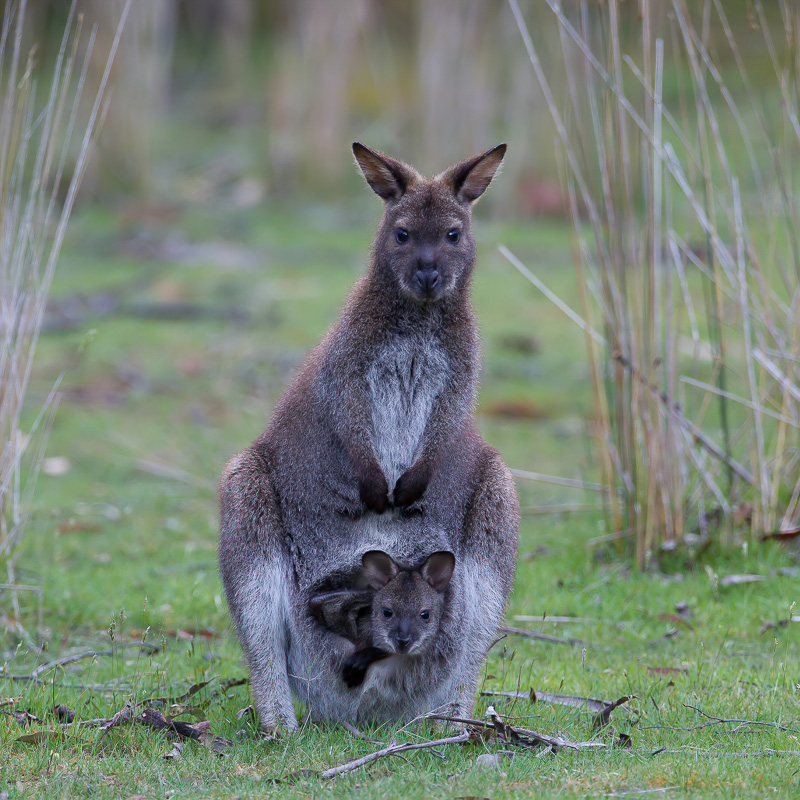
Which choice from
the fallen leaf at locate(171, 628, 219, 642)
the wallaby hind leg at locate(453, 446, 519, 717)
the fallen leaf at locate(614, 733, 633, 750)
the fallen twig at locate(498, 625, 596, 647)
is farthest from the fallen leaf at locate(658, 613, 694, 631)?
Answer: the fallen leaf at locate(171, 628, 219, 642)

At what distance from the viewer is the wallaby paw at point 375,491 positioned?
3.95m

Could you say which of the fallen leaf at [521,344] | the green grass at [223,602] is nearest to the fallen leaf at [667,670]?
the green grass at [223,602]

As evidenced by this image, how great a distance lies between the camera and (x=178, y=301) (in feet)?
36.8

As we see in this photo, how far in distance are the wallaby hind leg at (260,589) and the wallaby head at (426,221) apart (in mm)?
856

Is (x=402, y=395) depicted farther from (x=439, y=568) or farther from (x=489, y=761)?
(x=489, y=761)

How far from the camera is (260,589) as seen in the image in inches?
151

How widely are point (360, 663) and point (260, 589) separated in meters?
0.39

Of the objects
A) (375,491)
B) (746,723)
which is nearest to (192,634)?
(375,491)

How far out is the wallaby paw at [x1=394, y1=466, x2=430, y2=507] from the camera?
394cm

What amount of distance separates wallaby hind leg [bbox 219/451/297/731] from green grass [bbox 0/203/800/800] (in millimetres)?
133

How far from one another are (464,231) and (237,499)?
120 centimetres

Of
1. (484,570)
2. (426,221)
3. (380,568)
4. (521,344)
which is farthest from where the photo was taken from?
(521,344)

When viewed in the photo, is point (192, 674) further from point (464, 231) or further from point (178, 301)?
point (178, 301)

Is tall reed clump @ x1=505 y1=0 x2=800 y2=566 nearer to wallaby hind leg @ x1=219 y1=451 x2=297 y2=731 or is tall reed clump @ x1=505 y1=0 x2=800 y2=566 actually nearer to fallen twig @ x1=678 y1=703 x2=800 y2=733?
fallen twig @ x1=678 y1=703 x2=800 y2=733
